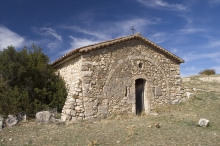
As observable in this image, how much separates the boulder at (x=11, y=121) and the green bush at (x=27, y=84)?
0.47 meters

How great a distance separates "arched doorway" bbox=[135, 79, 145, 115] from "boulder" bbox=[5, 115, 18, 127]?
6.32 metres

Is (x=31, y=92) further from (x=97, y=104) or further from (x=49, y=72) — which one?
(x=97, y=104)

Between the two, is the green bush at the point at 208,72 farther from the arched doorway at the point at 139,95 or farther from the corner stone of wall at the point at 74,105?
the corner stone of wall at the point at 74,105

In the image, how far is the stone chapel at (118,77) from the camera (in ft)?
31.6

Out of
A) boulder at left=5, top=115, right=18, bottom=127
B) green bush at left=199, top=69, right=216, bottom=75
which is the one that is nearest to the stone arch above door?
boulder at left=5, top=115, right=18, bottom=127

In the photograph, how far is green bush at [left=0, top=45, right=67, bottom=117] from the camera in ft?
30.4

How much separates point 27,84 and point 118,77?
4566 millimetres

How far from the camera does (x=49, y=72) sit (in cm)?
1136

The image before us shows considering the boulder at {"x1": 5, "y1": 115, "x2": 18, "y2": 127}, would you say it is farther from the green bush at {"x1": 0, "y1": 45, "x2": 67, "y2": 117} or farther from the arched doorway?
the arched doorway

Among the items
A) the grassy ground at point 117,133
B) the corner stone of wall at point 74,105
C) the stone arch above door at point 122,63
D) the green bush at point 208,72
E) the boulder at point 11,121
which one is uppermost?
the green bush at point 208,72

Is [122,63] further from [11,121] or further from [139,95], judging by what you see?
[11,121]

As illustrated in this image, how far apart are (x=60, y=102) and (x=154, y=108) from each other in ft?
17.5

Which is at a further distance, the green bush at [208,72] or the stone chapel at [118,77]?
the green bush at [208,72]

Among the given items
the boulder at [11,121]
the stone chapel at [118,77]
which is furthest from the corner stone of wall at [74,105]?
the boulder at [11,121]
